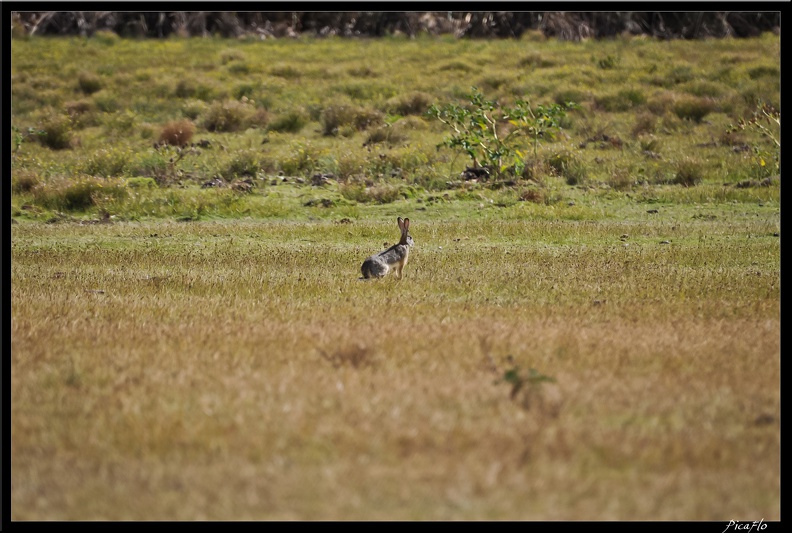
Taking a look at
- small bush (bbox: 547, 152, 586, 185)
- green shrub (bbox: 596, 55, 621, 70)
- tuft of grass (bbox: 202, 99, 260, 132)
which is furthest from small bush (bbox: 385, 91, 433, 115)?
green shrub (bbox: 596, 55, 621, 70)

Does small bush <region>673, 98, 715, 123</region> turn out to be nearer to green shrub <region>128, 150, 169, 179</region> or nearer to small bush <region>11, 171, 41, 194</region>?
green shrub <region>128, 150, 169, 179</region>

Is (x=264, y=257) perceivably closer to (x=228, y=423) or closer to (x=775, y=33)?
(x=228, y=423)

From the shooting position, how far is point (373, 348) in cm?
615

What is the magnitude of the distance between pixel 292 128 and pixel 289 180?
694cm

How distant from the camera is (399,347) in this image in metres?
6.23

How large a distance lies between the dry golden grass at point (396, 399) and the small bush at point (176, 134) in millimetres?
14432

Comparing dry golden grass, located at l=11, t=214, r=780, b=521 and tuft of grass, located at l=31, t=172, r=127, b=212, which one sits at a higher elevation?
dry golden grass, located at l=11, t=214, r=780, b=521

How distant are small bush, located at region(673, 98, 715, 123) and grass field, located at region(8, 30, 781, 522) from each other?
637cm

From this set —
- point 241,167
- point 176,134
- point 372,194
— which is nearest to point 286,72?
point 176,134

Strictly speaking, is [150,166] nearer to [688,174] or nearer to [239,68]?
[688,174]

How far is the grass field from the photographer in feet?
13.9

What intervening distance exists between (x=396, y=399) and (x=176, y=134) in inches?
784
